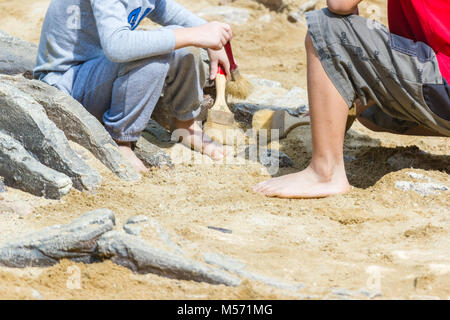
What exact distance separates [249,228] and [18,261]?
92 cm

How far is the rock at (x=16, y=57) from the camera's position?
151 inches

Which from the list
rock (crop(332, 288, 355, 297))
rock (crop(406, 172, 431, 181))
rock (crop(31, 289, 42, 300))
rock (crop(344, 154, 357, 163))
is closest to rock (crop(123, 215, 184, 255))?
rock (crop(31, 289, 42, 300))

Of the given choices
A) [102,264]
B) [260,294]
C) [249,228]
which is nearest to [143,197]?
[249,228]

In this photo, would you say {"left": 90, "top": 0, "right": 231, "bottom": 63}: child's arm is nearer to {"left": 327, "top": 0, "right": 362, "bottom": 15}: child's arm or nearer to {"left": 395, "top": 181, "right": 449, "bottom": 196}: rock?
{"left": 327, "top": 0, "right": 362, "bottom": 15}: child's arm

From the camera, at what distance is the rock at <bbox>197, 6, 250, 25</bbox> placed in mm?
6531

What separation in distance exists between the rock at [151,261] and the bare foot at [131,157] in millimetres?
1100

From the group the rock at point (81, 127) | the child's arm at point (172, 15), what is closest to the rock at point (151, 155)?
the rock at point (81, 127)

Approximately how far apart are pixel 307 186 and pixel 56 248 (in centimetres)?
130

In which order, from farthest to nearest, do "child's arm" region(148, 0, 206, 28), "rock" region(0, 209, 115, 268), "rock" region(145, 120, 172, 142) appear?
"rock" region(145, 120, 172, 142)
"child's arm" region(148, 0, 206, 28)
"rock" region(0, 209, 115, 268)

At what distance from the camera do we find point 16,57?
12.8ft

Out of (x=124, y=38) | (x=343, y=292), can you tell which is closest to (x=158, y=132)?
(x=124, y=38)

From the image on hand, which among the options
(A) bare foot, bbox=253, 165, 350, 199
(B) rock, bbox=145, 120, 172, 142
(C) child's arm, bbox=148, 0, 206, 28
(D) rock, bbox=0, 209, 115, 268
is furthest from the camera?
(B) rock, bbox=145, 120, 172, 142

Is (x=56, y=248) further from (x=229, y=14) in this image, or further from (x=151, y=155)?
(x=229, y=14)

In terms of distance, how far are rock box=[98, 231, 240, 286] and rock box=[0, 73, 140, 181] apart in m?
0.94
